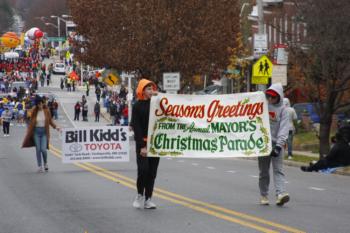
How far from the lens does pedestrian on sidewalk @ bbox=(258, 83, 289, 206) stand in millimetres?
13898

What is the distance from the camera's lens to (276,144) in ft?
46.0

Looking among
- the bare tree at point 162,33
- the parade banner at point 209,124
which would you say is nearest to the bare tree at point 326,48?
the parade banner at point 209,124

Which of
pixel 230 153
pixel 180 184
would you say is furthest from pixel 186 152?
pixel 180 184

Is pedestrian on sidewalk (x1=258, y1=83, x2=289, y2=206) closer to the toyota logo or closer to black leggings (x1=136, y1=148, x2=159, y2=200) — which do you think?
black leggings (x1=136, y1=148, x2=159, y2=200)

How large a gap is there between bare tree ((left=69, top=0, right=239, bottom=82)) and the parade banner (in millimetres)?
38098

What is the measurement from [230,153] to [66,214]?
9.32 ft

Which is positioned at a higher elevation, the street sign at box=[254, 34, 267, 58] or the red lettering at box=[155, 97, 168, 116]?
the street sign at box=[254, 34, 267, 58]

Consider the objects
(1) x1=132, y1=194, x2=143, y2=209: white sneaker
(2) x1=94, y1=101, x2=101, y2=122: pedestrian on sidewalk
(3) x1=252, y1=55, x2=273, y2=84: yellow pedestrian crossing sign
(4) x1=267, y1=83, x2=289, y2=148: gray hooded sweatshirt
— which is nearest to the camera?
(1) x1=132, y1=194, x2=143, y2=209: white sneaker

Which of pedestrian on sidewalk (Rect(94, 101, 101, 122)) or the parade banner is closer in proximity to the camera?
the parade banner

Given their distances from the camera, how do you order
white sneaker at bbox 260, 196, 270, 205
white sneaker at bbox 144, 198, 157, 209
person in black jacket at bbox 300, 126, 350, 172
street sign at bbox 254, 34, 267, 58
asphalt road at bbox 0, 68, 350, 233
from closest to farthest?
1. person in black jacket at bbox 300, 126, 350, 172
2. asphalt road at bbox 0, 68, 350, 233
3. white sneaker at bbox 144, 198, 157, 209
4. white sneaker at bbox 260, 196, 270, 205
5. street sign at bbox 254, 34, 267, 58

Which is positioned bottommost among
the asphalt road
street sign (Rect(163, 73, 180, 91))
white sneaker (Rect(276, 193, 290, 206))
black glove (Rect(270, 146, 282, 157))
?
the asphalt road

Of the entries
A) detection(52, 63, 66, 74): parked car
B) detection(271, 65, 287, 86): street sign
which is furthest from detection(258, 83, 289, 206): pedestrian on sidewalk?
detection(52, 63, 66, 74): parked car

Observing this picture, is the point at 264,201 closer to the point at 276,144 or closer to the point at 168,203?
the point at 276,144

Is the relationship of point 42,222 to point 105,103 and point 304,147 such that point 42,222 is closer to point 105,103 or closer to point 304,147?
point 304,147
